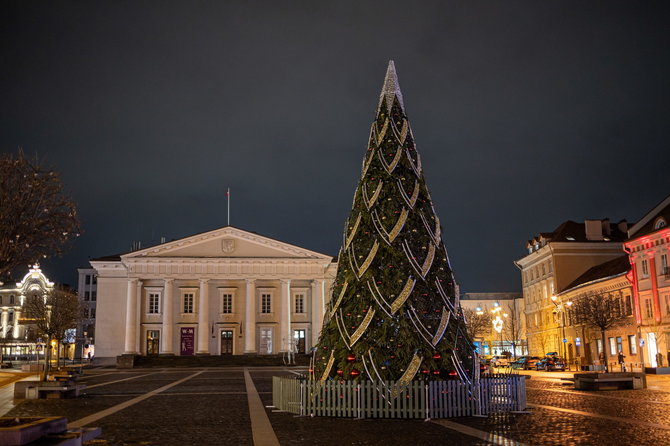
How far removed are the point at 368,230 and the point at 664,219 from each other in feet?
111

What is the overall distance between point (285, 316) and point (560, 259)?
27.8 metres

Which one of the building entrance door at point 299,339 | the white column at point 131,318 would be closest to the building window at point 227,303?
the building entrance door at point 299,339

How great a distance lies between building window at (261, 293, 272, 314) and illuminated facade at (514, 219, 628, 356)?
90.7ft

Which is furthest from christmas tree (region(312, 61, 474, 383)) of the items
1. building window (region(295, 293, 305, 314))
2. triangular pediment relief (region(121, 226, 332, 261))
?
building window (region(295, 293, 305, 314))

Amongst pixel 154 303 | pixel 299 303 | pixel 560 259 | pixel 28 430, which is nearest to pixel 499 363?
pixel 560 259

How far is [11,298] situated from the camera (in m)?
111

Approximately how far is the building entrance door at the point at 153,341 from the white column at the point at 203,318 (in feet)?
15.6

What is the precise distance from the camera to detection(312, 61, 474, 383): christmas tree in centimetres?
1495

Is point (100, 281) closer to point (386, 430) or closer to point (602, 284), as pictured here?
point (602, 284)

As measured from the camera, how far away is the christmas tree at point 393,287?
14953 millimetres

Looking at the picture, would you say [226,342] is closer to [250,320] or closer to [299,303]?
[250,320]

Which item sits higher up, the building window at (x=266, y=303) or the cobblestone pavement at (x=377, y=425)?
the building window at (x=266, y=303)

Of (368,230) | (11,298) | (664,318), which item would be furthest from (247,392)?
(11,298)

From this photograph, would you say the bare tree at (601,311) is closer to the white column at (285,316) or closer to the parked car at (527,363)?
the parked car at (527,363)
